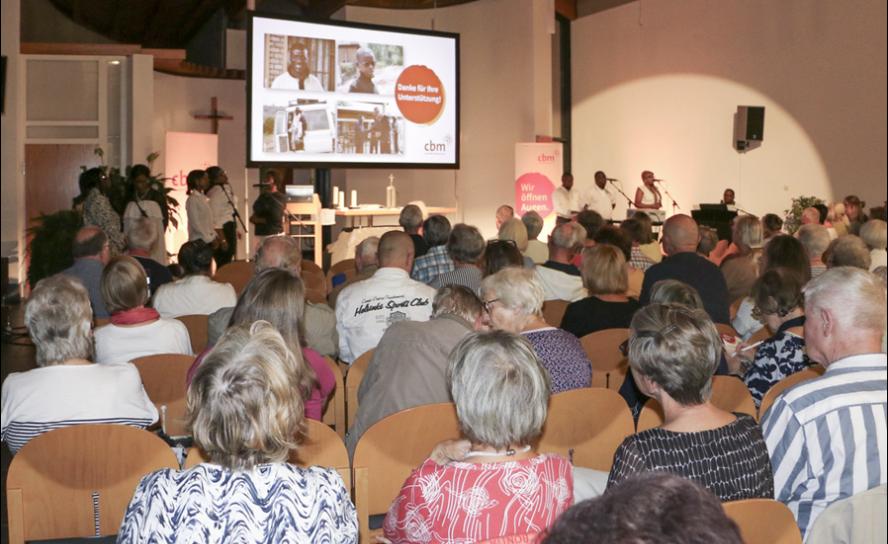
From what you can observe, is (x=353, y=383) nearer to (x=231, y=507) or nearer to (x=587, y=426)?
(x=587, y=426)

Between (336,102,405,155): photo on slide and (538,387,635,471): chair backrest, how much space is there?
9.39m

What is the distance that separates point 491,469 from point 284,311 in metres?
1.43

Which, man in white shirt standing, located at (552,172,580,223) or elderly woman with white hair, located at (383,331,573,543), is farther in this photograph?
man in white shirt standing, located at (552,172,580,223)

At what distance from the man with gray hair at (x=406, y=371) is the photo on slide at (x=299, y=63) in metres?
8.42

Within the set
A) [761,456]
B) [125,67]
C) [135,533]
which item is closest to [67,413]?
[135,533]

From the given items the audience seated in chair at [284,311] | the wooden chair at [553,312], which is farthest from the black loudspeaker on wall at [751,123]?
the audience seated in chair at [284,311]

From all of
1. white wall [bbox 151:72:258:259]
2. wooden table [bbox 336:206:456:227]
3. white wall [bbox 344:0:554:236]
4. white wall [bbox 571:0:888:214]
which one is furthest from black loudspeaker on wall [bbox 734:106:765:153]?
white wall [bbox 151:72:258:259]

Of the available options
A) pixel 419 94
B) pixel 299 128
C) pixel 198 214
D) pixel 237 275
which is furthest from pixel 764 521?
pixel 419 94

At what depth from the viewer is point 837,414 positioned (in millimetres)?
2447

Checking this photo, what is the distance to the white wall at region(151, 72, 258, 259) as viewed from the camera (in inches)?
629

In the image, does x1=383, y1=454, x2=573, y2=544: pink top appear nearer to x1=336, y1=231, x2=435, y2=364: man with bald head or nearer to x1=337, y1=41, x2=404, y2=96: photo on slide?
x1=336, y1=231, x2=435, y2=364: man with bald head

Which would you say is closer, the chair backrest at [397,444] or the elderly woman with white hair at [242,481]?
the elderly woman with white hair at [242,481]

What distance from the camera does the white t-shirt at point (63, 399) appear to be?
307cm

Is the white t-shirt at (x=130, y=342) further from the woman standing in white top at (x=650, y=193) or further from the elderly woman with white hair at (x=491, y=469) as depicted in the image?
the woman standing in white top at (x=650, y=193)
